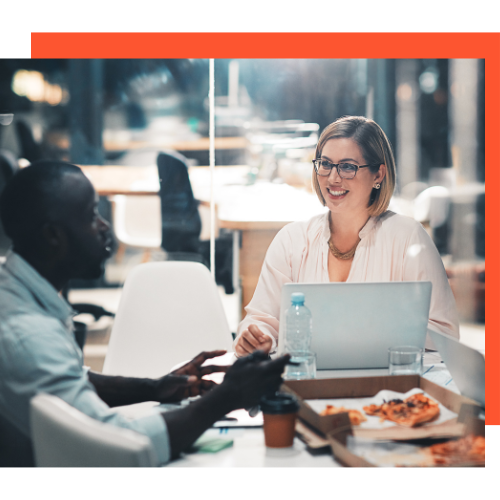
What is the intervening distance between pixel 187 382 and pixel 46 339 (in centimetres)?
42

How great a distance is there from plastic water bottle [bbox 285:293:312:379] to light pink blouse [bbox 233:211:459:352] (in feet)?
1.22

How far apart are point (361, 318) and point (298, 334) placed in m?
0.16

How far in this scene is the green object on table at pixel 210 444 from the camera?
44.7 inches

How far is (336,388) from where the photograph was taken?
1.32 metres

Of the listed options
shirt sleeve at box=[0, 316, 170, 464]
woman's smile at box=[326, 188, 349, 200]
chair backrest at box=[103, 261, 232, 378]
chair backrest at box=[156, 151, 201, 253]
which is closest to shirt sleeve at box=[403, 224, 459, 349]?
woman's smile at box=[326, 188, 349, 200]

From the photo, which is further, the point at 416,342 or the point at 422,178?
the point at 422,178

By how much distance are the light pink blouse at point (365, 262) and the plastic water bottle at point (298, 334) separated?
1.22 ft

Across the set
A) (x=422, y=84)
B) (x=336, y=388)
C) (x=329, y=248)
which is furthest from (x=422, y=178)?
(x=336, y=388)

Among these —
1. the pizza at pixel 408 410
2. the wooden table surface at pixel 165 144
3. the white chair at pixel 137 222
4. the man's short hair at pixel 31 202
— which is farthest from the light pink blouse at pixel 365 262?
the white chair at pixel 137 222

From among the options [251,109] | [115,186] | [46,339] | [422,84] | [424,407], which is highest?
[422,84]

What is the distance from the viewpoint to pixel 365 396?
1326 millimetres

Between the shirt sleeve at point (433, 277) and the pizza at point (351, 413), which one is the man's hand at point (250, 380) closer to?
the pizza at point (351, 413)

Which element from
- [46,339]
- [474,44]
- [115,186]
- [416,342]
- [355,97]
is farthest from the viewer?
[115,186]
